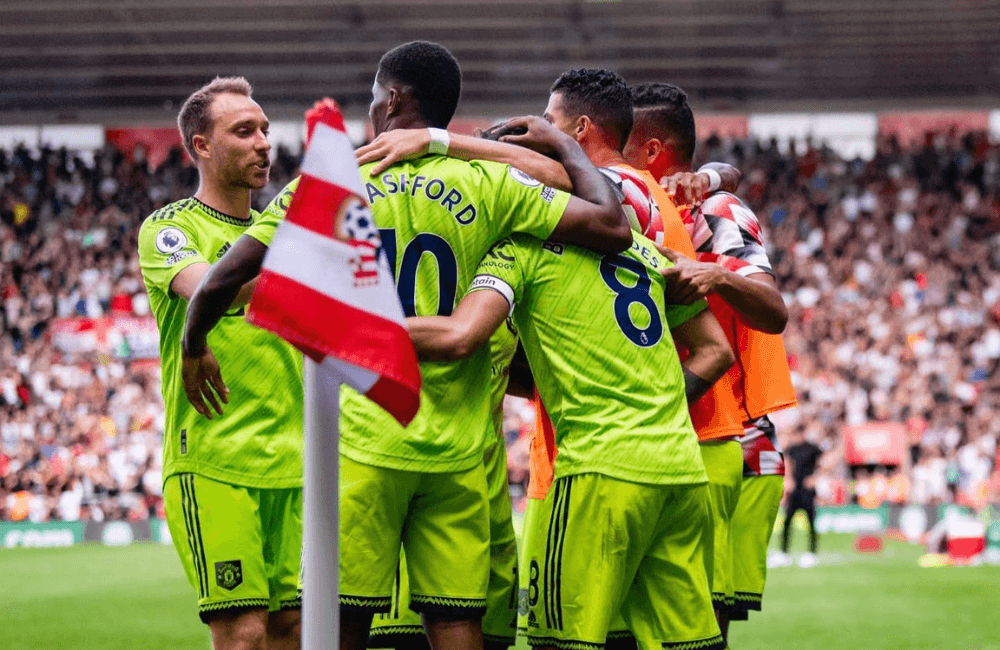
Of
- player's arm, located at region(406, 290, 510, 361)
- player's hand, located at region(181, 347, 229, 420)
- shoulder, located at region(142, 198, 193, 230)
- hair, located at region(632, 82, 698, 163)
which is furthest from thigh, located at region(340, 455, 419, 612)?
hair, located at region(632, 82, 698, 163)

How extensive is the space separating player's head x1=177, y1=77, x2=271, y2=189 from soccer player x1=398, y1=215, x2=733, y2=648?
1326 millimetres

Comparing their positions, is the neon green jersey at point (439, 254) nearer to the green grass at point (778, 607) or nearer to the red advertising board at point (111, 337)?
the green grass at point (778, 607)

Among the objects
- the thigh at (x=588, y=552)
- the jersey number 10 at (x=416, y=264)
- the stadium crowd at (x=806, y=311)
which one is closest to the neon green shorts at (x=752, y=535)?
the thigh at (x=588, y=552)

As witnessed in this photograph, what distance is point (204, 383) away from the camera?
3.80 m

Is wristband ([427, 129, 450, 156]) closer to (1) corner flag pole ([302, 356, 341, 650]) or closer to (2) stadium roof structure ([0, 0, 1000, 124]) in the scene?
(1) corner flag pole ([302, 356, 341, 650])

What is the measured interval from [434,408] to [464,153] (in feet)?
2.37

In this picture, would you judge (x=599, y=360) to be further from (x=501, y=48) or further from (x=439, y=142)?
(x=501, y=48)

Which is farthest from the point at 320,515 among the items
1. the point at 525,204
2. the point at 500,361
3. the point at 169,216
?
the point at 169,216

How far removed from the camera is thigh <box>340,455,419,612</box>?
3.30 m

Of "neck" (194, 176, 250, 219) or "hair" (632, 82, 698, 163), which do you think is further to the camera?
"hair" (632, 82, 698, 163)

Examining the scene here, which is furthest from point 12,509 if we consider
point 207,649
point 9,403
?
point 207,649

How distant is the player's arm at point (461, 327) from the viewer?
310cm

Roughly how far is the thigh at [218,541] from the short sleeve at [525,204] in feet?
4.41

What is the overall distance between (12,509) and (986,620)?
14.9 metres
